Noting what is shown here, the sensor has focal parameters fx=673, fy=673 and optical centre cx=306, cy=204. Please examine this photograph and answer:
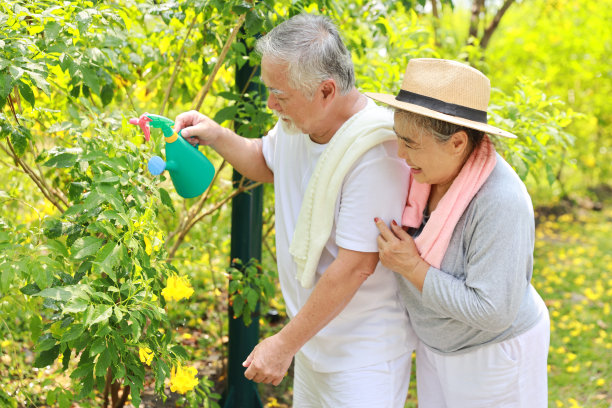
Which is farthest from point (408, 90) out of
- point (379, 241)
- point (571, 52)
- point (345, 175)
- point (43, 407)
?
point (571, 52)

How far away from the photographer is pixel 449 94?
1.60m

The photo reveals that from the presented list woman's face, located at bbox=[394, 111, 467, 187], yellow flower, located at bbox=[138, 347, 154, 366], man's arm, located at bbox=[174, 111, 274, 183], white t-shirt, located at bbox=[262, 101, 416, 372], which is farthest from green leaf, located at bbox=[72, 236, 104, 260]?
woman's face, located at bbox=[394, 111, 467, 187]

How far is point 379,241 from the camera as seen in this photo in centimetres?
170

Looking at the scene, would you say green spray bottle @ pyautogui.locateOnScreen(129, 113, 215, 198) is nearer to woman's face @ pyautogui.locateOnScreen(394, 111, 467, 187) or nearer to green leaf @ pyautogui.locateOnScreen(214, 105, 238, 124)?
green leaf @ pyautogui.locateOnScreen(214, 105, 238, 124)

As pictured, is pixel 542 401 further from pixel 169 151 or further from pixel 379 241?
pixel 169 151

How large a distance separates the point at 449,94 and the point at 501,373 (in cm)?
74

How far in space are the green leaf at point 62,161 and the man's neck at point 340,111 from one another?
64 cm

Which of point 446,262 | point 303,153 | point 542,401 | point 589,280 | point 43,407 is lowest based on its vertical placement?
point 589,280

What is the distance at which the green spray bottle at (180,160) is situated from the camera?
1.81 meters

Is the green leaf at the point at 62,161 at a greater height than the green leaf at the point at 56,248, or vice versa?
the green leaf at the point at 62,161

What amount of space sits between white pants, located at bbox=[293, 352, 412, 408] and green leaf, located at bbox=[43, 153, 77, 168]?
0.92 metres

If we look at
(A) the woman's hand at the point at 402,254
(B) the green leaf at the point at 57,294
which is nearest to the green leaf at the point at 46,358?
(B) the green leaf at the point at 57,294

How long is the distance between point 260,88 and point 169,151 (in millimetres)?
743

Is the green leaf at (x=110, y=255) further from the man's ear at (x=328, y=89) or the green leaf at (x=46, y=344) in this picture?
the man's ear at (x=328, y=89)
